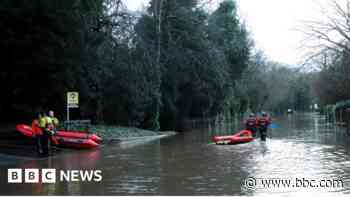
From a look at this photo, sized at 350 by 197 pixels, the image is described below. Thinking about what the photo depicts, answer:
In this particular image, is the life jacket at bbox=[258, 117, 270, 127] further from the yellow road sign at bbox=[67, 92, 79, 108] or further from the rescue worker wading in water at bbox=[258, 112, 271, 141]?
the yellow road sign at bbox=[67, 92, 79, 108]

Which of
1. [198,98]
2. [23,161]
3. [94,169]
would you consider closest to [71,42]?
[23,161]

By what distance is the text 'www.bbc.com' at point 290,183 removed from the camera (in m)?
11.1

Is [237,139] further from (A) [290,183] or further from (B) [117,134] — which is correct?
(A) [290,183]

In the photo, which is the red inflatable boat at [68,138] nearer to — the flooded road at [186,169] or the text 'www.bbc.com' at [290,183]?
the flooded road at [186,169]

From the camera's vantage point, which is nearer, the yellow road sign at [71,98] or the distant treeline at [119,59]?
the yellow road sign at [71,98]

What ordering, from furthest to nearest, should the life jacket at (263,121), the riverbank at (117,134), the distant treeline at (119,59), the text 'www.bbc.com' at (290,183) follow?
the riverbank at (117,134)
the life jacket at (263,121)
the distant treeline at (119,59)
the text 'www.bbc.com' at (290,183)

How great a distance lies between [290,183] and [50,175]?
6684mm

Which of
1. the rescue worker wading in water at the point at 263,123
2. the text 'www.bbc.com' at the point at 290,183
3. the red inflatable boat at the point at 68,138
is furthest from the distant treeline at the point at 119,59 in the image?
the text 'www.bbc.com' at the point at 290,183

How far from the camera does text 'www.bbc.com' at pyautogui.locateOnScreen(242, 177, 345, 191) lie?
11.1m

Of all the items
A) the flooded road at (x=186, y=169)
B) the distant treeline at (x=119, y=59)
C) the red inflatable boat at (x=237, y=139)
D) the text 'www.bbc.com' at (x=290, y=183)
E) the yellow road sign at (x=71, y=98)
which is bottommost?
the text 'www.bbc.com' at (x=290, y=183)

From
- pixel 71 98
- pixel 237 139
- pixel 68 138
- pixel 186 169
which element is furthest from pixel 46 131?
pixel 237 139

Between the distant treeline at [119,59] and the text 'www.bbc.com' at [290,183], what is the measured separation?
15548mm

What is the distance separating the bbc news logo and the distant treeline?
1113 centimetres

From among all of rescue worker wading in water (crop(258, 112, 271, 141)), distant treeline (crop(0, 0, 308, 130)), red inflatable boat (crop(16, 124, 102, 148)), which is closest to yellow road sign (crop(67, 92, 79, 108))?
red inflatable boat (crop(16, 124, 102, 148))
